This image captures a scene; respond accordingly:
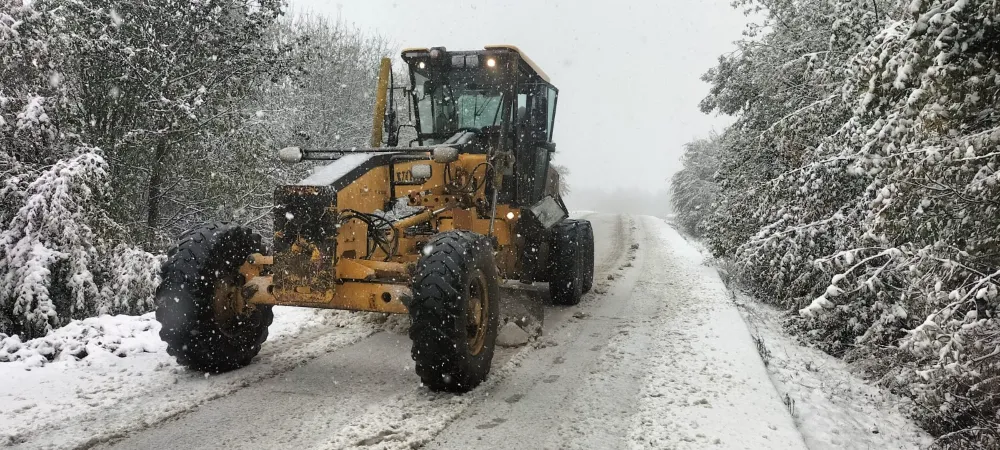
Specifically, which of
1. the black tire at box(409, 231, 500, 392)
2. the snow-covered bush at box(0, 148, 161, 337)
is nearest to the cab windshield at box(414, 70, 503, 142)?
the black tire at box(409, 231, 500, 392)

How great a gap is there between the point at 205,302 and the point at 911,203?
17.3ft

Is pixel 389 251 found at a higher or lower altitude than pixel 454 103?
lower

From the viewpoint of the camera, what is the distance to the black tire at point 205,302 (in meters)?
4.39

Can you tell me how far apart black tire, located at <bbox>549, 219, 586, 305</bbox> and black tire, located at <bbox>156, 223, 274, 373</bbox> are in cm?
413

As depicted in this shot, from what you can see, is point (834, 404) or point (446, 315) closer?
point (446, 315)

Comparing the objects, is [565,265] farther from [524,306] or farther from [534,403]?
[534,403]

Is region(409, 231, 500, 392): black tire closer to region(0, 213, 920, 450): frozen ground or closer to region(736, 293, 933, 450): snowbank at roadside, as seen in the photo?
region(0, 213, 920, 450): frozen ground

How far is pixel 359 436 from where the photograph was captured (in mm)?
3531

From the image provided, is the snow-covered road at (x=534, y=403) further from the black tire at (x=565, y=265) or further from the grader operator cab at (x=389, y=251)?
the black tire at (x=565, y=265)

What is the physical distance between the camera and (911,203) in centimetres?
471

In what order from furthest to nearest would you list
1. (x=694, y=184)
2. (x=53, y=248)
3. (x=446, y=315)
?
(x=694, y=184), (x=53, y=248), (x=446, y=315)

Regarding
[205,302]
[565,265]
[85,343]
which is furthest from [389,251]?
[565,265]

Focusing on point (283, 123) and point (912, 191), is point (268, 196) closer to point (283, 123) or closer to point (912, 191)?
point (283, 123)

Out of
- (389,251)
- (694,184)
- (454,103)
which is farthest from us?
(694,184)
